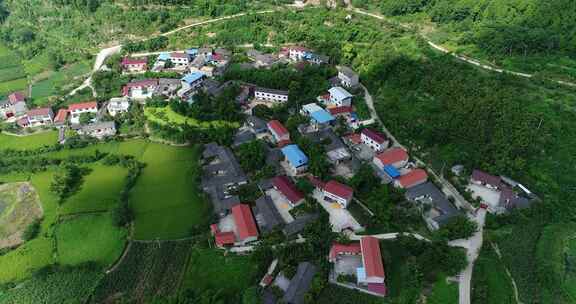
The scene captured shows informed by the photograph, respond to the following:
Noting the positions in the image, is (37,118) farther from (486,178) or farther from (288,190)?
(486,178)

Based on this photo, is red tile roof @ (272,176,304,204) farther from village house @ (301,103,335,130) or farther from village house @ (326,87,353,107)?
village house @ (326,87,353,107)

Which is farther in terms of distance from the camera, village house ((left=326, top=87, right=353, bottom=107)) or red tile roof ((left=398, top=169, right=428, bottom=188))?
village house ((left=326, top=87, right=353, bottom=107))

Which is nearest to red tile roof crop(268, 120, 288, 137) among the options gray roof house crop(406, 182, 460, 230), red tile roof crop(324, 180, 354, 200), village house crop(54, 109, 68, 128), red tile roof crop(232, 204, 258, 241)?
red tile roof crop(324, 180, 354, 200)

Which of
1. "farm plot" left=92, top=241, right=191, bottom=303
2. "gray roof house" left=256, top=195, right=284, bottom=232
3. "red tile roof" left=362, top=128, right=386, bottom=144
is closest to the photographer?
"farm plot" left=92, top=241, right=191, bottom=303

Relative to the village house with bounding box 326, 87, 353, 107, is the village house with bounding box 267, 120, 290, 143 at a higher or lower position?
lower

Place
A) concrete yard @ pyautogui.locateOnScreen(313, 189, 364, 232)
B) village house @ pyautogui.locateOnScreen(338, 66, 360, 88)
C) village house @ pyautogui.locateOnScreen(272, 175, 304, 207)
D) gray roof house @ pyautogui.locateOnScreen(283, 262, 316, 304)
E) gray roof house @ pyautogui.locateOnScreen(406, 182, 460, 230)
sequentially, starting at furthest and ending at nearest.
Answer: village house @ pyautogui.locateOnScreen(338, 66, 360, 88) < village house @ pyautogui.locateOnScreen(272, 175, 304, 207) < concrete yard @ pyautogui.locateOnScreen(313, 189, 364, 232) < gray roof house @ pyautogui.locateOnScreen(406, 182, 460, 230) < gray roof house @ pyautogui.locateOnScreen(283, 262, 316, 304)

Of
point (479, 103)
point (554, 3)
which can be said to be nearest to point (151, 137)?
point (479, 103)

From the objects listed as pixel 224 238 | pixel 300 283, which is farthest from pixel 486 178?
pixel 224 238
